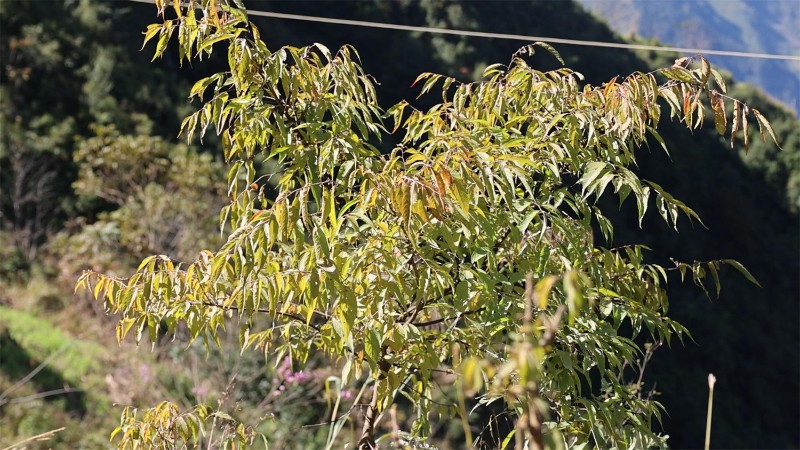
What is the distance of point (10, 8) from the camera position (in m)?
11.1

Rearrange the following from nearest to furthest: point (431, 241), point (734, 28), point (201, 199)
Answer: point (431, 241) < point (201, 199) < point (734, 28)

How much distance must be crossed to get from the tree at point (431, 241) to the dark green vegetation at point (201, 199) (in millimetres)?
575

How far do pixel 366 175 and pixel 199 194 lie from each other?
7.05m

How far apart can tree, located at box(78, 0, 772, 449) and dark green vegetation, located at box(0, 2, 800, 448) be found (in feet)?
1.89

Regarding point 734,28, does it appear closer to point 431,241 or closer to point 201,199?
point 201,199

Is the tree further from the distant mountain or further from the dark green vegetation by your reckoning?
the distant mountain

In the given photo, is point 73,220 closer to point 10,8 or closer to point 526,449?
point 10,8

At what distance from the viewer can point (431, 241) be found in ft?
4.99

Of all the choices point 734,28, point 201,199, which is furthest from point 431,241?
point 734,28

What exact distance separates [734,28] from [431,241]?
198 feet

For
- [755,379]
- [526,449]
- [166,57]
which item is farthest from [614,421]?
[755,379]

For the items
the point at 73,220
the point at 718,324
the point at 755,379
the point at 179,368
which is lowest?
the point at 755,379

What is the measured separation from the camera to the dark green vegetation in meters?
7.85

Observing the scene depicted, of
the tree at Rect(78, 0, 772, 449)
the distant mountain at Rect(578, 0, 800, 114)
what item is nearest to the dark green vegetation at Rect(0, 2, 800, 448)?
the tree at Rect(78, 0, 772, 449)
